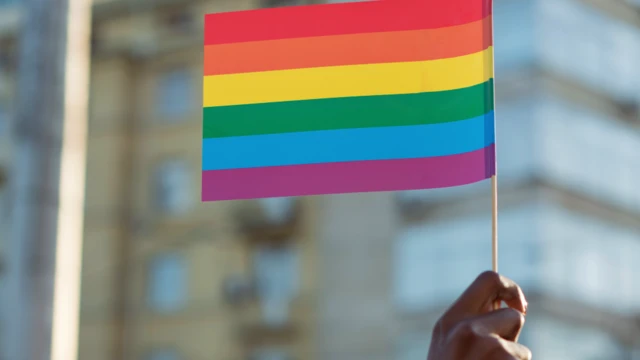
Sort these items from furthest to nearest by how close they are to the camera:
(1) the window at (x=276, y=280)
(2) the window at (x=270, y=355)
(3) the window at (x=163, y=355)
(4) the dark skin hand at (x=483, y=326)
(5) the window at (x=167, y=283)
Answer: (5) the window at (x=167, y=283) < (3) the window at (x=163, y=355) < (1) the window at (x=276, y=280) < (2) the window at (x=270, y=355) < (4) the dark skin hand at (x=483, y=326)

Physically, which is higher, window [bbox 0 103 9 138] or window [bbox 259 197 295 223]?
window [bbox 0 103 9 138]

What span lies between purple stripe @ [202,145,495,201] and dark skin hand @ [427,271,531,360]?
2.90ft

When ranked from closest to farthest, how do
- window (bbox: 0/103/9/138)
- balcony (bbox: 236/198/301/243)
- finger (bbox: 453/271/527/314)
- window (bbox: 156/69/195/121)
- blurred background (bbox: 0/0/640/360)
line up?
finger (bbox: 453/271/527/314), blurred background (bbox: 0/0/640/360), balcony (bbox: 236/198/301/243), window (bbox: 156/69/195/121), window (bbox: 0/103/9/138)

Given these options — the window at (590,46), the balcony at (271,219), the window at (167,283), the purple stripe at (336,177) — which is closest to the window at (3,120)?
the window at (167,283)

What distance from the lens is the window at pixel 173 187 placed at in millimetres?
25781

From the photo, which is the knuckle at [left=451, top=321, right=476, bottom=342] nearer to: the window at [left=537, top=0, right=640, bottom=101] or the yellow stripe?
the yellow stripe

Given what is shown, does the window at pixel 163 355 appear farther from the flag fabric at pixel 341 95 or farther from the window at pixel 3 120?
the flag fabric at pixel 341 95

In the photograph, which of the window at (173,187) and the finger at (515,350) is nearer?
the finger at (515,350)

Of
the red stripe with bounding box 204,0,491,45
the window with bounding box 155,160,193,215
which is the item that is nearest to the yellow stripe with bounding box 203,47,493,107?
the red stripe with bounding box 204,0,491,45

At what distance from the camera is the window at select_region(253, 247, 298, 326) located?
78.0 feet

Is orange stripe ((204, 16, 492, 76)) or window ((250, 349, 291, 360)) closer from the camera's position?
orange stripe ((204, 16, 492, 76))

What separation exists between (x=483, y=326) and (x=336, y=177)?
124 centimetres

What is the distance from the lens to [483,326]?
2914mm

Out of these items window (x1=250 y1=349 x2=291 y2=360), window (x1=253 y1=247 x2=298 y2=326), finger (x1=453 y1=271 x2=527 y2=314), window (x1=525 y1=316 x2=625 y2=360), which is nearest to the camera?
finger (x1=453 y1=271 x2=527 y2=314)
